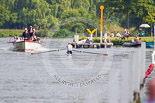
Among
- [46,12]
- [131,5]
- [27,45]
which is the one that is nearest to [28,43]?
[27,45]

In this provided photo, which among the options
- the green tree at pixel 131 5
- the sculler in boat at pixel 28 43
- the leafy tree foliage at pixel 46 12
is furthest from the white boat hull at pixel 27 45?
the leafy tree foliage at pixel 46 12

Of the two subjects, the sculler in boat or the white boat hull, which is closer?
the sculler in boat

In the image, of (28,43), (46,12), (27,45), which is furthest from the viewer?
(46,12)

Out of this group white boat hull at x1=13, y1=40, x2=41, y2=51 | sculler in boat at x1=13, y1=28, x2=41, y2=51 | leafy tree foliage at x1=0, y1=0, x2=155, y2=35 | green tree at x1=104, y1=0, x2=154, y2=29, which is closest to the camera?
sculler in boat at x1=13, y1=28, x2=41, y2=51

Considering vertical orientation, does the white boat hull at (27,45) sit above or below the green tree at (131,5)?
below

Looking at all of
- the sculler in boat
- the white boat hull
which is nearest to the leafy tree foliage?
the white boat hull

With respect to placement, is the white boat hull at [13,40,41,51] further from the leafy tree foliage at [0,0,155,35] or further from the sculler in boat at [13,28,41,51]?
the leafy tree foliage at [0,0,155,35]

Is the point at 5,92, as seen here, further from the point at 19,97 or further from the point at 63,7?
the point at 63,7

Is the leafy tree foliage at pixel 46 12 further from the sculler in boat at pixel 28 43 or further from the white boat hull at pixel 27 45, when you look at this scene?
the sculler in boat at pixel 28 43

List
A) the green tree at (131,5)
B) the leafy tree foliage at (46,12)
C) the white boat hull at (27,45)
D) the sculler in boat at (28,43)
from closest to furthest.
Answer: the sculler in boat at (28,43) < the white boat hull at (27,45) < the green tree at (131,5) < the leafy tree foliage at (46,12)

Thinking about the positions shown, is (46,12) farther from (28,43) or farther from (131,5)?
(28,43)

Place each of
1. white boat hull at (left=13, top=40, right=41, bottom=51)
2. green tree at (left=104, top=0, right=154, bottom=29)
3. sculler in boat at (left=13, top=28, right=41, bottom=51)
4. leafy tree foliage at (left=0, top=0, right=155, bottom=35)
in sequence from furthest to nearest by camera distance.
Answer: leafy tree foliage at (left=0, top=0, right=155, bottom=35) → green tree at (left=104, top=0, right=154, bottom=29) → white boat hull at (left=13, top=40, right=41, bottom=51) → sculler in boat at (left=13, top=28, right=41, bottom=51)

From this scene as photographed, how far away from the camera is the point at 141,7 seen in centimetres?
8481

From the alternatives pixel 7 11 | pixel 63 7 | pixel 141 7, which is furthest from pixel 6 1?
pixel 141 7
